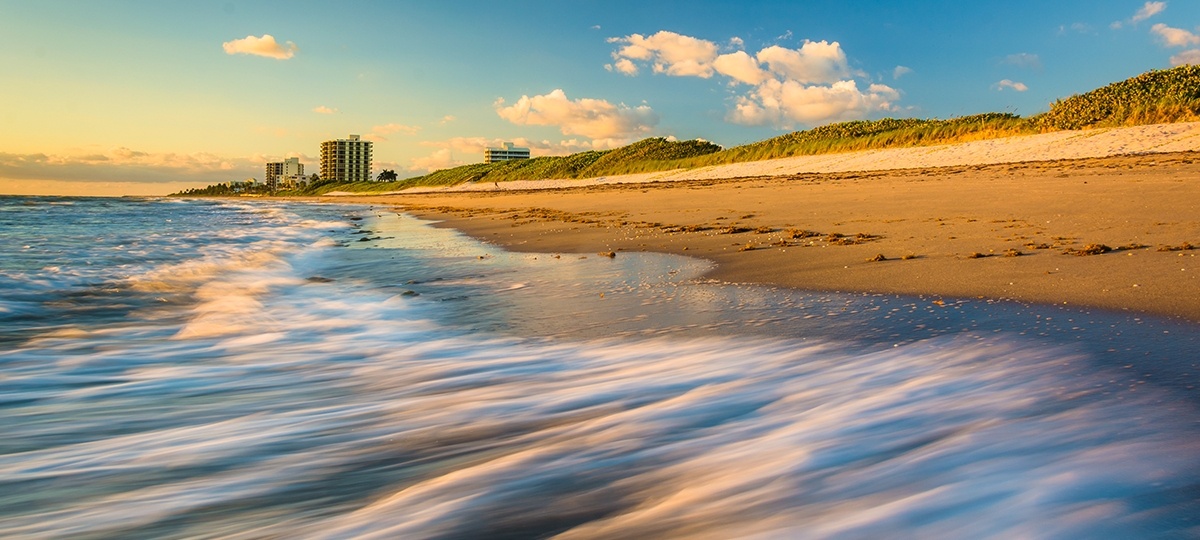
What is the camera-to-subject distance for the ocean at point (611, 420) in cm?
204

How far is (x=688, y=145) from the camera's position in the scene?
45031mm

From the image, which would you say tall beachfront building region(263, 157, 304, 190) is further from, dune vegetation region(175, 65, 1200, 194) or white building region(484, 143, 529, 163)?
dune vegetation region(175, 65, 1200, 194)

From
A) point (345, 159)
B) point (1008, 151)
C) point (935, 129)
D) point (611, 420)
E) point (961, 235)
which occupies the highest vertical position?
point (345, 159)

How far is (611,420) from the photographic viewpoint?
2.96 meters

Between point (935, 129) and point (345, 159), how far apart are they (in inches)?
5688

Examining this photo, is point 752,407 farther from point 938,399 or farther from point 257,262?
point 257,262

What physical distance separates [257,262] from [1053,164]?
14.7 metres

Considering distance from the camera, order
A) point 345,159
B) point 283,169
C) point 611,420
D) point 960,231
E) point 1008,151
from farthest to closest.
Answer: point 283,169
point 345,159
point 1008,151
point 960,231
point 611,420

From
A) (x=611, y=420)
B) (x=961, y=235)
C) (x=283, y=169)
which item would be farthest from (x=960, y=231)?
(x=283, y=169)

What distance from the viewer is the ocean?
2035mm

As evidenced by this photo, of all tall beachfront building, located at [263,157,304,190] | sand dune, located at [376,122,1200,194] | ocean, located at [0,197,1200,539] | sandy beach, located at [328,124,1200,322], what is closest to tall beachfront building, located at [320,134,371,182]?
tall beachfront building, located at [263,157,304,190]

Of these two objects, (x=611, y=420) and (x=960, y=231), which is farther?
(x=960, y=231)

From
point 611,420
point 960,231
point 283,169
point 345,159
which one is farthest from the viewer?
point 283,169

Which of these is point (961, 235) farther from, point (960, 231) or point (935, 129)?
point (935, 129)
